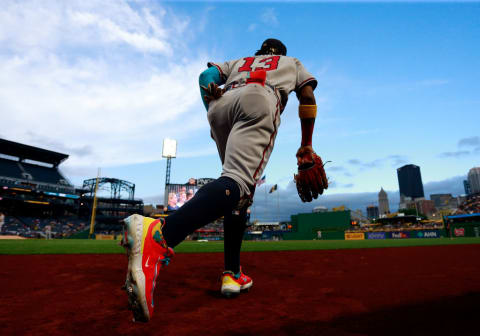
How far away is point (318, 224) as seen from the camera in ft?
106

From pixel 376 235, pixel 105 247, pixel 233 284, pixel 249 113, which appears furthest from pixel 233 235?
pixel 376 235

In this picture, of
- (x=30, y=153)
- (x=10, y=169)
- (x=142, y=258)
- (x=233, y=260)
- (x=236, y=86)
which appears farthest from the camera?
(x=30, y=153)

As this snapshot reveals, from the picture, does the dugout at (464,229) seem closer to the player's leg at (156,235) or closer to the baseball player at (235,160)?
the baseball player at (235,160)

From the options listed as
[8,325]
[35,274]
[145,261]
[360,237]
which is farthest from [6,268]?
[360,237]

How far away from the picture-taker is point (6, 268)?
2.47 meters

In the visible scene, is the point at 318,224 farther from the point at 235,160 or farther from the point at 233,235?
the point at 235,160

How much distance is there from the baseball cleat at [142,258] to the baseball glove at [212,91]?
72cm

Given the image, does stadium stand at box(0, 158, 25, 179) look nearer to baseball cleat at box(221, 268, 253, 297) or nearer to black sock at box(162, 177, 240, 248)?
baseball cleat at box(221, 268, 253, 297)

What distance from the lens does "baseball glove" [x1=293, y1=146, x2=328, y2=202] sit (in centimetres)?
154

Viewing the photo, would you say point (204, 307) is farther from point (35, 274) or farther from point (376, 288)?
point (35, 274)

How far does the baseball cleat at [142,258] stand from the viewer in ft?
3.11

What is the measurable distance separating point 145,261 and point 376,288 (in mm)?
1452

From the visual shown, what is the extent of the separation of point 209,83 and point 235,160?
521 millimetres

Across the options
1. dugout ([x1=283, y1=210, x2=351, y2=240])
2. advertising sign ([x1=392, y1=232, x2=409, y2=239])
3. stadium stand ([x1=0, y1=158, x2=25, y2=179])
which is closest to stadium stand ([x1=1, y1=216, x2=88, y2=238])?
stadium stand ([x1=0, y1=158, x2=25, y2=179])
